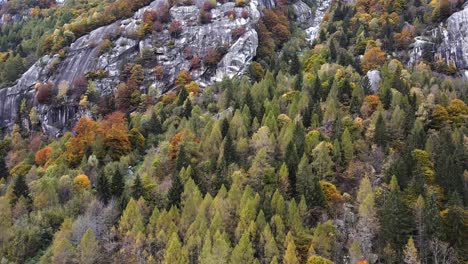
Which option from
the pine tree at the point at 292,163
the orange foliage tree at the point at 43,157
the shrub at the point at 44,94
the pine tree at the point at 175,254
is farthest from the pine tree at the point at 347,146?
the shrub at the point at 44,94

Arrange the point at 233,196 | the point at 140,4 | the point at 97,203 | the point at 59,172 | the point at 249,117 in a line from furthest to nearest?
the point at 140,4 < the point at 249,117 < the point at 59,172 < the point at 97,203 < the point at 233,196

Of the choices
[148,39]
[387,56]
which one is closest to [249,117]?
[387,56]

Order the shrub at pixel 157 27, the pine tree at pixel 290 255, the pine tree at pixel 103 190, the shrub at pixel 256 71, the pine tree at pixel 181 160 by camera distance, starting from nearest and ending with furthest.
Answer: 1. the pine tree at pixel 290 255
2. the pine tree at pixel 103 190
3. the pine tree at pixel 181 160
4. the shrub at pixel 256 71
5. the shrub at pixel 157 27

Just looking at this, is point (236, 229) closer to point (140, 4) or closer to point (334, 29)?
point (334, 29)

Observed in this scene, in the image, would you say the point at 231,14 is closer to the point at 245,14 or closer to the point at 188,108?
the point at 245,14

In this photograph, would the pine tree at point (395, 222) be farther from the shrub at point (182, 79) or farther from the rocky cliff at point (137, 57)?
the shrub at point (182, 79)

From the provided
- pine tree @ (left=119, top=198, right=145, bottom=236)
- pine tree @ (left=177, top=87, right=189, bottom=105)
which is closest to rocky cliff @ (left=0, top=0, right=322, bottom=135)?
pine tree @ (left=177, top=87, right=189, bottom=105)
